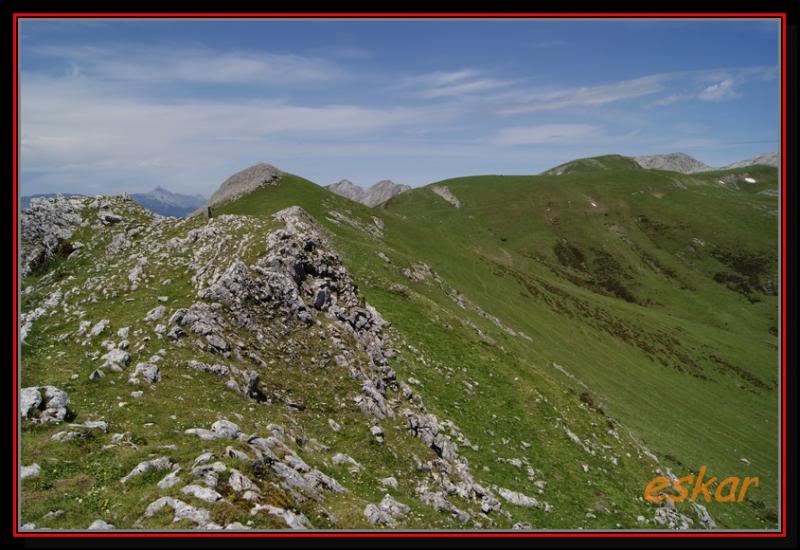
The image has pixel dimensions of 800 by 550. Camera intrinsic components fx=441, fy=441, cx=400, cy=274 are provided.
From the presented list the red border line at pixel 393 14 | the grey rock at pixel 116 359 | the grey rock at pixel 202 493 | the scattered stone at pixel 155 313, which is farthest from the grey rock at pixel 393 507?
the red border line at pixel 393 14

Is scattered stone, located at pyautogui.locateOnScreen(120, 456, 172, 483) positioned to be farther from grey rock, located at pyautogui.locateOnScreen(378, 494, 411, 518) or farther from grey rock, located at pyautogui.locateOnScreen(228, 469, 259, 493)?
grey rock, located at pyautogui.locateOnScreen(378, 494, 411, 518)

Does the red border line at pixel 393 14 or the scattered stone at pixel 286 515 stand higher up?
the red border line at pixel 393 14

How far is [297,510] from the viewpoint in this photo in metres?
14.6

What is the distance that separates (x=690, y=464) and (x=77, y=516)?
185 ft

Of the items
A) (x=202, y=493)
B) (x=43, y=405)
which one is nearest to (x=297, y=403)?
(x=202, y=493)

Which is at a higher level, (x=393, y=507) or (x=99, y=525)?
(x=99, y=525)

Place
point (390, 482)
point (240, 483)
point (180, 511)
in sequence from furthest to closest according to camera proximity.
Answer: point (390, 482)
point (240, 483)
point (180, 511)

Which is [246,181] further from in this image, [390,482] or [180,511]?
[180,511]

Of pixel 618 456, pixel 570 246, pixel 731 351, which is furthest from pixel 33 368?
pixel 570 246

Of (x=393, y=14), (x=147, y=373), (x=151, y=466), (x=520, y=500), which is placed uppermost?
(x=393, y=14)

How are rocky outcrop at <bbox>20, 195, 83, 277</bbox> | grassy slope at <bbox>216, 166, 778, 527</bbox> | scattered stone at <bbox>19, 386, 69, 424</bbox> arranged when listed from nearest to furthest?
scattered stone at <bbox>19, 386, 69, 424</bbox>, rocky outcrop at <bbox>20, 195, 83, 277</bbox>, grassy slope at <bbox>216, 166, 778, 527</bbox>

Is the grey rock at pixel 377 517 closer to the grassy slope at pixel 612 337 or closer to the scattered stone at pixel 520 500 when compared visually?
the scattered stone at pixel 520 500

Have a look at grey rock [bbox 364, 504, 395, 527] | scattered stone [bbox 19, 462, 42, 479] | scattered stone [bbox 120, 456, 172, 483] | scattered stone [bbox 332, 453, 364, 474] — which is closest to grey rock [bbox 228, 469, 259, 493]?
scattered stone [bbox 120, 456, 172, 483]

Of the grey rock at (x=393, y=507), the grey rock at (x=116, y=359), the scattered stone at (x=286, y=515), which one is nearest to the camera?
the scattered stone at (x=286, y=515)
